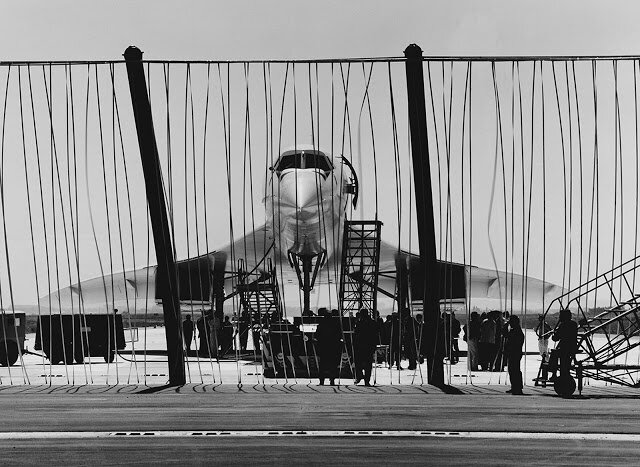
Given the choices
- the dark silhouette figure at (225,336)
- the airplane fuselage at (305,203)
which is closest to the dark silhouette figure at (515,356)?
the airplane fuselage at (305,203)

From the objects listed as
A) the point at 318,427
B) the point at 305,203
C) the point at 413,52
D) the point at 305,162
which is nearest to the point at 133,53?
the point at 413,52

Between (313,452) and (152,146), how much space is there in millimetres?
7211

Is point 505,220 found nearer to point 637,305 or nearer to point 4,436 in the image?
point 637,305

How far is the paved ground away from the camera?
17.4 ft

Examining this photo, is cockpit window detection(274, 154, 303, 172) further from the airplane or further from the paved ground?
the paved ground

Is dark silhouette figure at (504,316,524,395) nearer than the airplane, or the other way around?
dark silhouette figure at (504,316,524,395)

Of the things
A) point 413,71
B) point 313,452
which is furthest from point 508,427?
point 413,71

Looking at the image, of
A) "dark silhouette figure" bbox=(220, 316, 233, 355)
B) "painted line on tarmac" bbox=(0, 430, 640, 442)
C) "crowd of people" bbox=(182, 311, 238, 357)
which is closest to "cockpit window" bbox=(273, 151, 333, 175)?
"crowd of people" bbox=(182, 311, 238, 357)

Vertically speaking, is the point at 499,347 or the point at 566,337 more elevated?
the point at 566,337

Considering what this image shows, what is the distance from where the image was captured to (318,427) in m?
6.39

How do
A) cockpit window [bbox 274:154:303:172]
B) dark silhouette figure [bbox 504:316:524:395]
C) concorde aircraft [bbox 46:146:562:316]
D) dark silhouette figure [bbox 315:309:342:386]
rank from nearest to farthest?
dark silhouette figure [bbox 504:316:524:395], dark silhouette figure [bbox 315:309:342:386], concorde aircraft [bbox 46:146:562:316], cockpit window [bbox 274:154:303:172]

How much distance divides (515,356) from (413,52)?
455 cm

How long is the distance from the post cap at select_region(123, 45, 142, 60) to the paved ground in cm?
479

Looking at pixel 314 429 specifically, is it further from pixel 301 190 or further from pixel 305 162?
pixel 305 162
